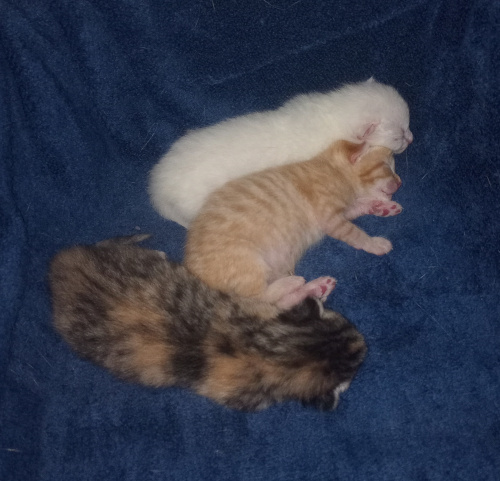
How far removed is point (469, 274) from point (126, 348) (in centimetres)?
133

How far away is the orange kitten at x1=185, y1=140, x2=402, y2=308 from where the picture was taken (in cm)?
197

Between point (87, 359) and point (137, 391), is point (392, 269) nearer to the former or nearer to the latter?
point (137, 391)

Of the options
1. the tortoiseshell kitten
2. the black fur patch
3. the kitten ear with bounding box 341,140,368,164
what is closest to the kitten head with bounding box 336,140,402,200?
the kitten ear with bounding box 341,140,368,164

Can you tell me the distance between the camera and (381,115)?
2.22m

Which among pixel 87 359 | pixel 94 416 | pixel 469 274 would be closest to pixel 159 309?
pixel 87 359

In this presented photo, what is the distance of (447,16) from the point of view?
6.41 ft

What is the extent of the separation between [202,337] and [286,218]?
668 mm

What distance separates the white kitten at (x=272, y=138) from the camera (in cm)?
216

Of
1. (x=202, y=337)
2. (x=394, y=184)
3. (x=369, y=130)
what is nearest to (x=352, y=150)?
(x=369, y=130)

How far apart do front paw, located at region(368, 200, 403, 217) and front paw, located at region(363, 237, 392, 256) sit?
172mm

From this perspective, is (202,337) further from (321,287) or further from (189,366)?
(321,287)

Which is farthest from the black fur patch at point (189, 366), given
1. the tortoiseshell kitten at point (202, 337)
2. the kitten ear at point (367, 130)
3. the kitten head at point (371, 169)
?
the kitten ear at point (367, 130)

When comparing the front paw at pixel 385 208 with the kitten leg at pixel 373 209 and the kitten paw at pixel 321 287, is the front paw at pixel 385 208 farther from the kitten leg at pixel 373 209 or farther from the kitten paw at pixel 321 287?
the kitten paw at pixel 321 287

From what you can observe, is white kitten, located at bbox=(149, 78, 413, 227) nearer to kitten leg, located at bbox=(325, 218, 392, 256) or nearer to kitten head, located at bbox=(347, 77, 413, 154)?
kitten head, located at bbox=(347, 77, 413, 154)
